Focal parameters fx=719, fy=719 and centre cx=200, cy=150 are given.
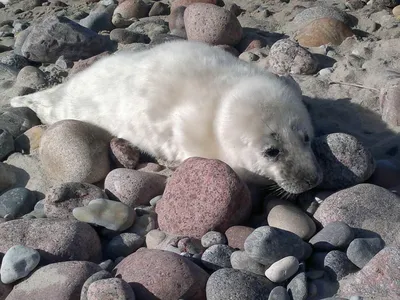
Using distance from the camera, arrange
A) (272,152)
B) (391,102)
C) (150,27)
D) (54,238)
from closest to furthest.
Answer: (54,238) < (272,152) < (391,102) < (150,27)

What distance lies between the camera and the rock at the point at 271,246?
8.93 ft

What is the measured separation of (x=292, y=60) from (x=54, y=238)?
88.8 inches

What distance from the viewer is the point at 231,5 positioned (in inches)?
232

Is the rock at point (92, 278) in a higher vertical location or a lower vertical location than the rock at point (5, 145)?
higher

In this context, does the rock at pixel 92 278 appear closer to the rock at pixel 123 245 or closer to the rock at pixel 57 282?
the rock at pixel 57 282

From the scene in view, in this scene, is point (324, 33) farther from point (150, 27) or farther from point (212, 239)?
point (212, 239)

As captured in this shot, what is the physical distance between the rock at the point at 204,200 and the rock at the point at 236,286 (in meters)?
0.45

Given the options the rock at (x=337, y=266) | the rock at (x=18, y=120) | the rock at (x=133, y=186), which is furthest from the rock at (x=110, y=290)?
the rock at (x=18, y=120)

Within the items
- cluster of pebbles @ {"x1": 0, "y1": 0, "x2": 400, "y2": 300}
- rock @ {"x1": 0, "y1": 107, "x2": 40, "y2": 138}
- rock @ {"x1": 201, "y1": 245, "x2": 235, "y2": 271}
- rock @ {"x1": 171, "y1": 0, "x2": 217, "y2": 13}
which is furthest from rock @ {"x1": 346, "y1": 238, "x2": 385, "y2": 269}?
Answer: rock @ {"x1": 171, "y1": 0, "x2": 217, "y2": 13}

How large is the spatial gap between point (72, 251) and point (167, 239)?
416 mm

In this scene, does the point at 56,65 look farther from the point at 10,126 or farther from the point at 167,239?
the point at 167,239

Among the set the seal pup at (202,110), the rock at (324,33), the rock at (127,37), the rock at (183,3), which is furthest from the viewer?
the rock at (183,3)

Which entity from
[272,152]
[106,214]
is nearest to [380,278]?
[272,152]

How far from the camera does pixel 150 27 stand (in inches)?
229
